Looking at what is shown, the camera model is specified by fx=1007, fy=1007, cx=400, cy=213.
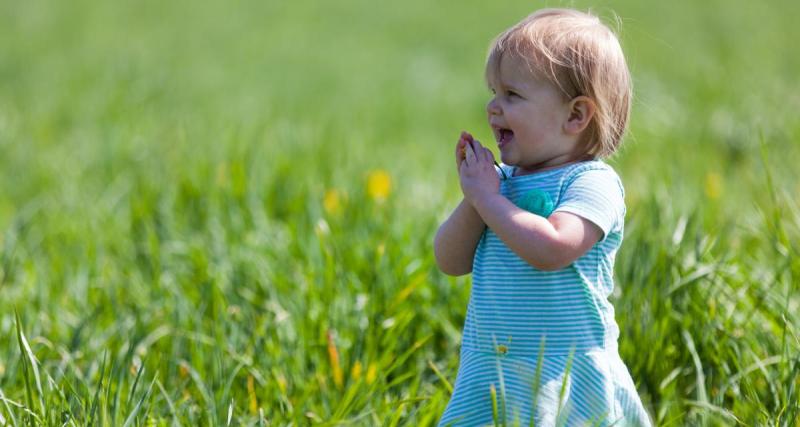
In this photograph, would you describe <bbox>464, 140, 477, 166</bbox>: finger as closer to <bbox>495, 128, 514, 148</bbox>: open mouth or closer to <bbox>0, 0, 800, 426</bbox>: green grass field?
<bbox>495, 128, 514, 148</bbox>: open mouth

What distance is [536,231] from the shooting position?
1710mm

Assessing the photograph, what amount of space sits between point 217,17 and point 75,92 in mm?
5174

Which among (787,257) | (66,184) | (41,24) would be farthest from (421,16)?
(787,257)

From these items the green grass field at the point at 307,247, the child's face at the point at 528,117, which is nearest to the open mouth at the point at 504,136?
the child's face at the point at 528,117

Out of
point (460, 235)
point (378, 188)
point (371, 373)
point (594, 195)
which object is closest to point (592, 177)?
point (594, 195)

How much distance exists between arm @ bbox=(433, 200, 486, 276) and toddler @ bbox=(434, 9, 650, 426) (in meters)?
0.01

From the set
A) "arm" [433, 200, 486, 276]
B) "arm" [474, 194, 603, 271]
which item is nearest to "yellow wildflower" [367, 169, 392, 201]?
"arm" [433, 200, 486, 276]

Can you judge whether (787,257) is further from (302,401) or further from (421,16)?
(421,16)

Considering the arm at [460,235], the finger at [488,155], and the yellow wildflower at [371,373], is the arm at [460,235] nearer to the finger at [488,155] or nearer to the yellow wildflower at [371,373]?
the finger at [488,155]

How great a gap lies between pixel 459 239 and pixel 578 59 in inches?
15.9

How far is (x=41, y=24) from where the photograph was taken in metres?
9.42

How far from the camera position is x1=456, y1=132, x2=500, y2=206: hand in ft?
5.92

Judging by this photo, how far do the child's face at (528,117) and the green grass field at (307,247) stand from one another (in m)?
0.40

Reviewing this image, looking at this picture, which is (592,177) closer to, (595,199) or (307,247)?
(595,199)
